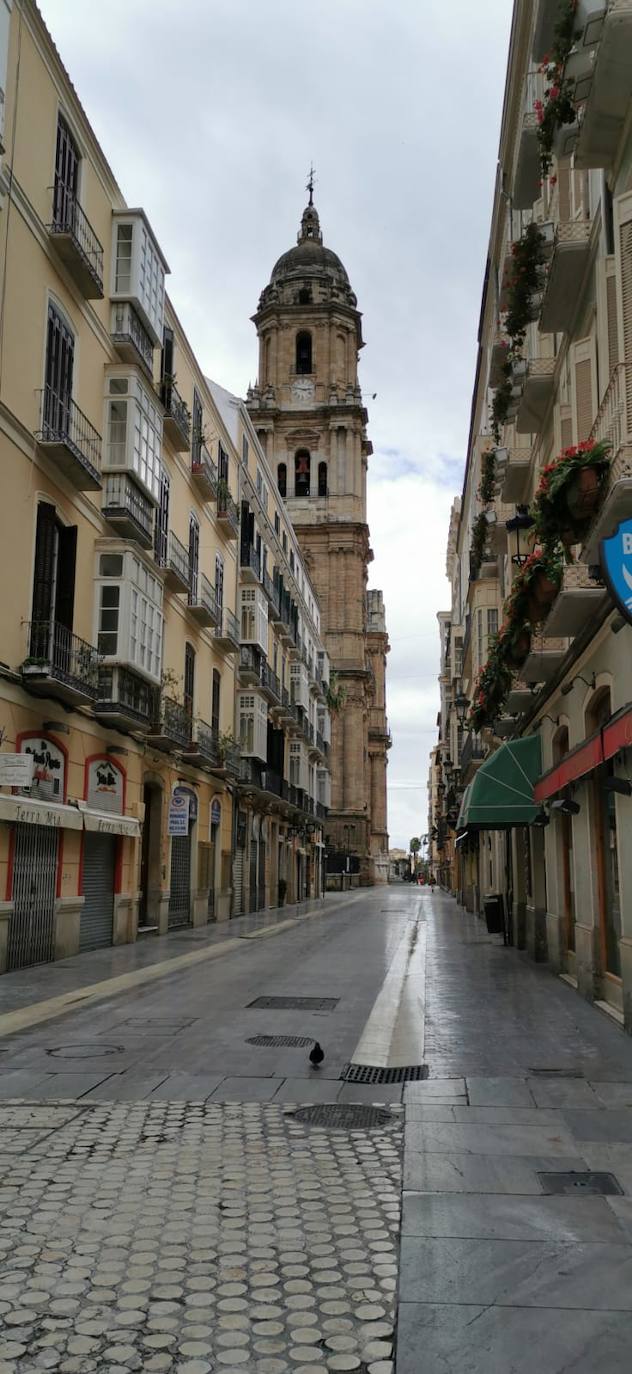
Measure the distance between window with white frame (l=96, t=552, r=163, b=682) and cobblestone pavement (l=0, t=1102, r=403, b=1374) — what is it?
42.9 feet

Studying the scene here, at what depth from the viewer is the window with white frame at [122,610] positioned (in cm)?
1967

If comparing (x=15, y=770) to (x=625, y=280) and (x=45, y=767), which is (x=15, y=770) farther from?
(x=625, y=280)

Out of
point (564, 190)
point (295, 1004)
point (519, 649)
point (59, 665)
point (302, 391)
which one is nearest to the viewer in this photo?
point (295, 1004)

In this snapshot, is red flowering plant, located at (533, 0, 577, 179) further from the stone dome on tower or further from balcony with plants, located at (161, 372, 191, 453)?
the stone dome on tower

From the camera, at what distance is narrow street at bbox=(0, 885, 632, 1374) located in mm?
3961

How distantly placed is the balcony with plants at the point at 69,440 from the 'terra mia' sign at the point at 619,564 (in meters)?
12.0

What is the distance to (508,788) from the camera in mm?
17484

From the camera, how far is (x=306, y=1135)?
6.80 metres

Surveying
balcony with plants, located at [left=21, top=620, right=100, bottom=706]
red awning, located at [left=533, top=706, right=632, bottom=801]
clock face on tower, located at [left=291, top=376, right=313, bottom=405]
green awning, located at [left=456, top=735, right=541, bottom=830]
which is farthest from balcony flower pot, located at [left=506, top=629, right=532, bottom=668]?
clock face on tower, located at [left=291, top=376, right=313, bottom=405]

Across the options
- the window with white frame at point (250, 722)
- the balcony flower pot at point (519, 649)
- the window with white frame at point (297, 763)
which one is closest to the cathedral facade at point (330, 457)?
the window with white frame at point (297, 763)

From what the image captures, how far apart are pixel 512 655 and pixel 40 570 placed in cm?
771

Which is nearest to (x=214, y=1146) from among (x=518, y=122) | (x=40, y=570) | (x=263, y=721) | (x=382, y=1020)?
(x=382, y=1020)

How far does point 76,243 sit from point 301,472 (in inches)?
2366

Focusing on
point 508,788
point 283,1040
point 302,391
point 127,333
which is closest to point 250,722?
point 127,333
